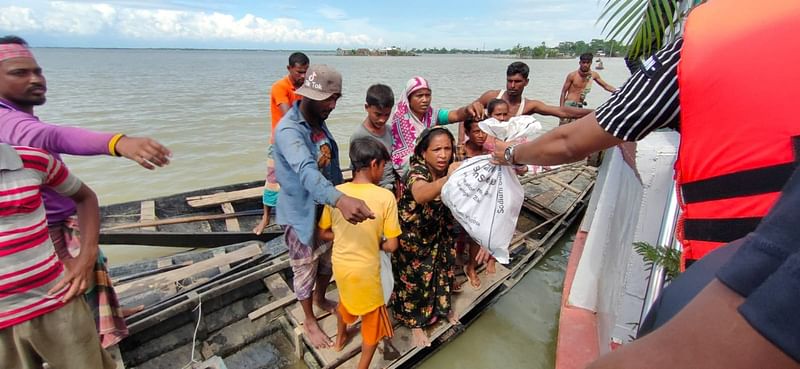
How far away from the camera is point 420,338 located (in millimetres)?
2885

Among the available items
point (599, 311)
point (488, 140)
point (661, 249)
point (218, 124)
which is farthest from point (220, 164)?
point (661, 249)

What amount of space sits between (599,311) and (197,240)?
158 inches

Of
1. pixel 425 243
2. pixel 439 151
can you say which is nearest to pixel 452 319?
Answer: pixel 425 243

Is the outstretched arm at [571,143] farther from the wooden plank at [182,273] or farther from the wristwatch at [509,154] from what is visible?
the wooden plank at [182,273]

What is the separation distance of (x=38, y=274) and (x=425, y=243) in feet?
6.89

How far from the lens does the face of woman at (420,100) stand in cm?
337

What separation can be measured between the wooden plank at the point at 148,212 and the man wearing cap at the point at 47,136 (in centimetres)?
245

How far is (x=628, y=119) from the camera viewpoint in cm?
118

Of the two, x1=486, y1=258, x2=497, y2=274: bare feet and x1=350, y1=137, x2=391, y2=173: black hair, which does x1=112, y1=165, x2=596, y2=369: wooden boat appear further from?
x1=350, y1=137, x2=391, y2=173: black hair

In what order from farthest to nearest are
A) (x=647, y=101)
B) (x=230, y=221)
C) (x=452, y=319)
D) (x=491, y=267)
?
(x=230, y=221) → (x=491, y=267) → (x=452, y=319) → (x=647, y=101)

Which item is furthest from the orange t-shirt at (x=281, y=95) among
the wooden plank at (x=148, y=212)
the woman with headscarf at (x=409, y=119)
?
the woman with headscarf at (x=409, y=119)

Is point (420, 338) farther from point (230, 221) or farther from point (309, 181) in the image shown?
point (230, 221)

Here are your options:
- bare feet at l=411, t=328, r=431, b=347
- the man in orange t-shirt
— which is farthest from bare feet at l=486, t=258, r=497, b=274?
the man in orange t-shirt

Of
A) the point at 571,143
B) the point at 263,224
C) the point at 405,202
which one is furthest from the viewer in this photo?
the point at 263,224
